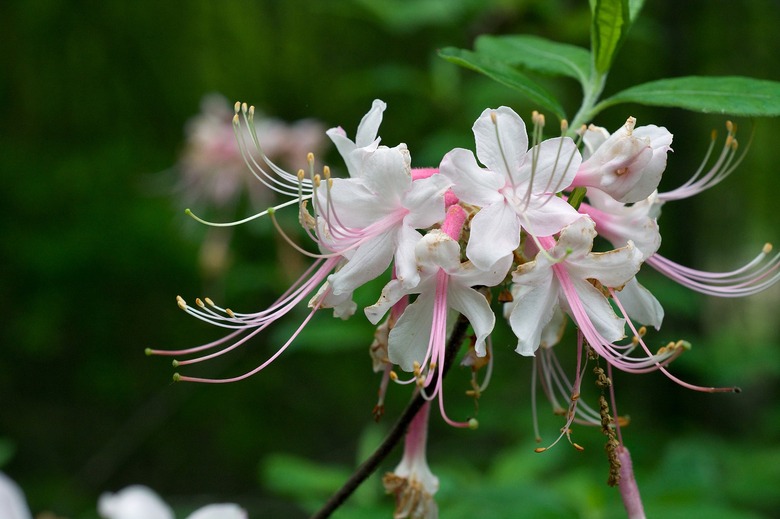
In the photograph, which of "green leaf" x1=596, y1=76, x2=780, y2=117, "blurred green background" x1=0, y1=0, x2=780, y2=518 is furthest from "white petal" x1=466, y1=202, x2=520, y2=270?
"blurred green background" x1=0, y1=0, x2=780, y2=518

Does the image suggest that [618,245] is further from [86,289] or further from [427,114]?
[86,289]

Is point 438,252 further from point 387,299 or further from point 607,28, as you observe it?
point 607,28

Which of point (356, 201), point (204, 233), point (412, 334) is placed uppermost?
point (356, 201)

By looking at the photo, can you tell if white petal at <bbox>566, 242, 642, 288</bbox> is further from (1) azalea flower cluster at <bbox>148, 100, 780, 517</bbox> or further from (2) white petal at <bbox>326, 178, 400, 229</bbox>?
(2) white petal at <bbox>326, 178, 400, 229</bbox>

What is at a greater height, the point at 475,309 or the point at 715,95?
the point at 715,95

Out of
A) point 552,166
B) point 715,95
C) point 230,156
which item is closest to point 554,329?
point 552,166

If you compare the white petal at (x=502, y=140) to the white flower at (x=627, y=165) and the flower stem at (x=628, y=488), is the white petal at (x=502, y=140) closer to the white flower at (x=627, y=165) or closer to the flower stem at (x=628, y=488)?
the white flower at (x=627, y=165)

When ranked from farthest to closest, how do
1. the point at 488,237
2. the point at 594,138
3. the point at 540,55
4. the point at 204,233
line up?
the point at 204,233 < the point at 540,55 < the point at 594,138 < the point at 488,237

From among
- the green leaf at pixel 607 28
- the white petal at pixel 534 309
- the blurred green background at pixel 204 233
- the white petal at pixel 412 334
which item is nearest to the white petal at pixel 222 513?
the white petal at pixel 412 334

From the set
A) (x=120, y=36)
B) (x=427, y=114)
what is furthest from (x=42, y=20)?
(x=427, y=114)
